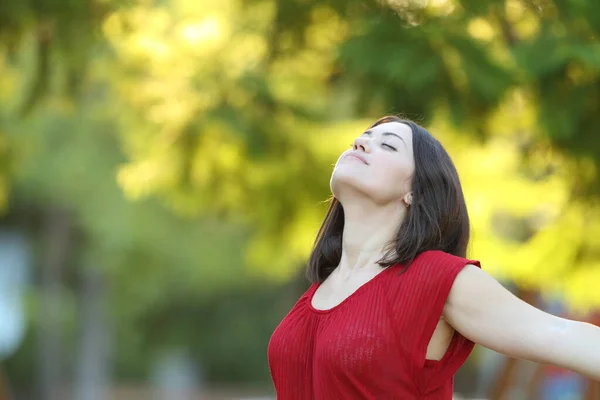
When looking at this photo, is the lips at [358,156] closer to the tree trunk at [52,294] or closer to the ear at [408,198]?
the ear at [408,198]

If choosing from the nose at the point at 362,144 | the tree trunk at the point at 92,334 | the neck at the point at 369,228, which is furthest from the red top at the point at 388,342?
the tree trunk at the point at 92,334

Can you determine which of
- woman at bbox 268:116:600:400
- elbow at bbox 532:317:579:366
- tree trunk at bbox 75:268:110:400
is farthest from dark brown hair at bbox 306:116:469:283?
tree trunk at bbox 75:268:110:400

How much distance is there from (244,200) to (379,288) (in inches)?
226

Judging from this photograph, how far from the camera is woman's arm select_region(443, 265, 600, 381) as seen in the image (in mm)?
2238

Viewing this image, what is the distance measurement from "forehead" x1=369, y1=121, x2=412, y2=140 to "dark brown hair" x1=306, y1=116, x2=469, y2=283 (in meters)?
0.02

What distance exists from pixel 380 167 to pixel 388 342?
0.49 meters

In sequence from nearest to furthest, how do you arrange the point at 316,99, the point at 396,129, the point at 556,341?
the point at 556,341 < the point at 396,129 < the point at 316,99

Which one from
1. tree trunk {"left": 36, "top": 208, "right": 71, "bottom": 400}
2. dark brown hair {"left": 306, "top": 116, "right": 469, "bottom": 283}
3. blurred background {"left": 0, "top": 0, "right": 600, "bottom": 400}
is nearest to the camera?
dark brown hair {"left": 306, "top": 116, "right": 469, "bottom": 283}

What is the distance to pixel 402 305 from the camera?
238cm

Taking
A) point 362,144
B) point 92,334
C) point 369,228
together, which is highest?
point 92,334

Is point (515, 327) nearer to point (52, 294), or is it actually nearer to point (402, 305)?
point (402, 305)

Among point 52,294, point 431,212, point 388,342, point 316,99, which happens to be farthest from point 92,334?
point 388,342

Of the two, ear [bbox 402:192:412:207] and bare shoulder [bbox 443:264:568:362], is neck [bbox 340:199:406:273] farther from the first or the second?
bare shoulder [bbox 443:264:568:362]

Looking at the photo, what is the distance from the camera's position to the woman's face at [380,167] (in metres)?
2.55
